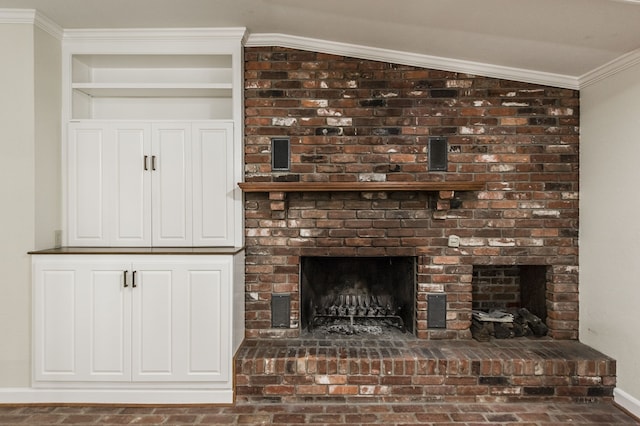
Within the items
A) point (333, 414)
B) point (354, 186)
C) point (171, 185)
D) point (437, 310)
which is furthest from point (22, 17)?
point (437, 310)

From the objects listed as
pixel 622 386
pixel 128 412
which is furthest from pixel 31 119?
pixel 622 386

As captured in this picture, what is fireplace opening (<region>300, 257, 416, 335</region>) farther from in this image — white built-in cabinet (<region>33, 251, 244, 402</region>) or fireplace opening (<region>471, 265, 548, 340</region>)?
white built-in cabinet (<region>33, 251, 244, 402</region>)

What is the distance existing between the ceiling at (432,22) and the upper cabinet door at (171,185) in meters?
0.72

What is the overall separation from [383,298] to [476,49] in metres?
1.93

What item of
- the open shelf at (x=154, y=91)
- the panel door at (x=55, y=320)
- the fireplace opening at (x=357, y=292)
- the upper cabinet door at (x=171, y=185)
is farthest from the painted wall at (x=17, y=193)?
the fireplace opening at (x=357, y=292)

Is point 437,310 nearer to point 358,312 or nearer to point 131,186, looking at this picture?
point 358,312

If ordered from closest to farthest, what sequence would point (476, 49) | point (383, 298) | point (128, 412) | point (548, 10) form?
point (548, 10), point (128, 412), point (476, 49), point (383, 298)

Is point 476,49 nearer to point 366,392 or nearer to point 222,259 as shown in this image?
point 222,259

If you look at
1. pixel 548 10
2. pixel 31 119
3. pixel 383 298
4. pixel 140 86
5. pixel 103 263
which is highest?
pixel 548 10

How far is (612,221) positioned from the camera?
2314mm

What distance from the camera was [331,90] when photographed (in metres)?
2.59

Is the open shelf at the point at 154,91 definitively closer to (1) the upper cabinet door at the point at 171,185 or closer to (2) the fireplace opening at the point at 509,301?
(1) the upper cabinet door at the point at 171,185

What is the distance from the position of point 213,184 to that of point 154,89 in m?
0.80

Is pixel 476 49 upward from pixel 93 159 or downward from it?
upward
